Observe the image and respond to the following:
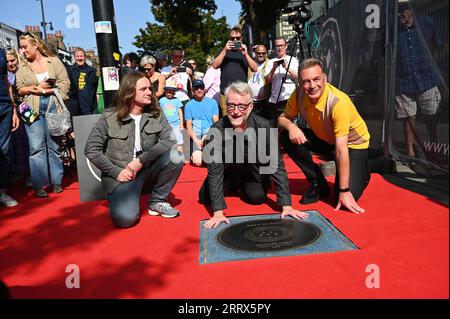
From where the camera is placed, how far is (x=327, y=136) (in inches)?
138

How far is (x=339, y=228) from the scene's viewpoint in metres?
2.81

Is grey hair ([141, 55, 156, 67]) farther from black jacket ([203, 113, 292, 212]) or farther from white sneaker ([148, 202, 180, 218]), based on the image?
white sneaker ([148, 202, 180, 218])

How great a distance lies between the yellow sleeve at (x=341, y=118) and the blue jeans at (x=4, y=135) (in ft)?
10.9

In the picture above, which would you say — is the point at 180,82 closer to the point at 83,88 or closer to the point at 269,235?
the point at 83,88

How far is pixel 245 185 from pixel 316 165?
750 mm

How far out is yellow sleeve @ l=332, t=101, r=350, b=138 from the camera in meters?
3.08

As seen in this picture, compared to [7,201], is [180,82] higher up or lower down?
higher up

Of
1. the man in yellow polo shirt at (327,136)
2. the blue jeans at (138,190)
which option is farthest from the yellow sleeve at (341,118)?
the blue jeans at (138,190)

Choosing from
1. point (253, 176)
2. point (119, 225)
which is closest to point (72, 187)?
point (119, 225)

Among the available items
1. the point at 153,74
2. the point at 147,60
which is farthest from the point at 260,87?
the point at 147,60

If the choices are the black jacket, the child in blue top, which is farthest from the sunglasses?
the child in blue top

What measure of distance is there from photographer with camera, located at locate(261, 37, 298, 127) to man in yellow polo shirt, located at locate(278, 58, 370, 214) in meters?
1.88
